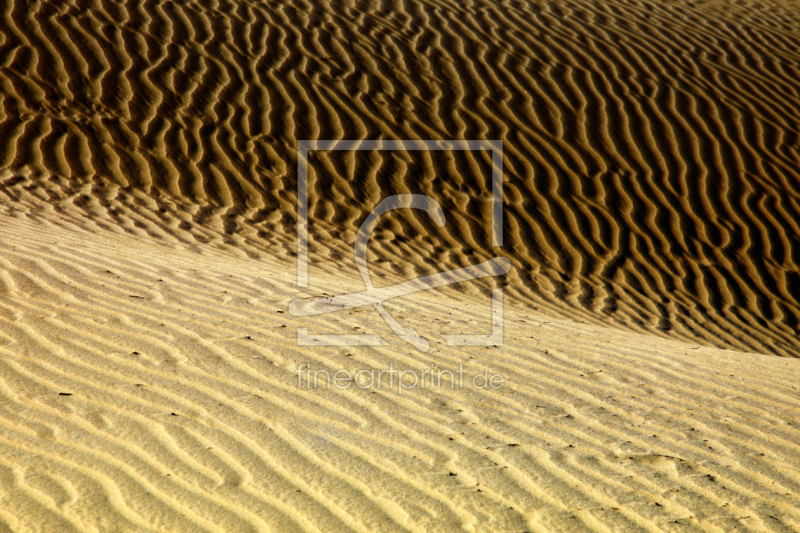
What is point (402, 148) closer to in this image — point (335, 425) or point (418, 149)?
point (418, 149)

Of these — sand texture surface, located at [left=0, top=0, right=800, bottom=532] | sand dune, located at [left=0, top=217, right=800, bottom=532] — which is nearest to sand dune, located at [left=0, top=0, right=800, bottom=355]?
sand texture surface, located at [left=0, top=0, right=800, bottom=532]

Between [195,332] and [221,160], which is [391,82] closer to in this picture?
[221,160]

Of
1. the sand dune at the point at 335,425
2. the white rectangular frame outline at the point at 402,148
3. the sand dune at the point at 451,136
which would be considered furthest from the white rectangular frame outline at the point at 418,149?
the sand dune at the point at 335,425

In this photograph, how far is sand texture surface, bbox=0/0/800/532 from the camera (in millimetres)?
2305

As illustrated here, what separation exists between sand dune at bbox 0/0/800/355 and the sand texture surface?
1.5 inches

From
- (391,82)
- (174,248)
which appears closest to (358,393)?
(174,248)

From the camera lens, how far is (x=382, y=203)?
21.6 feet

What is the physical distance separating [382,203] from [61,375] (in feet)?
13.7

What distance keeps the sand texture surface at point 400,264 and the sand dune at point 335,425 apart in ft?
0.05

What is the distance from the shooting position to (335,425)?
2680 mm

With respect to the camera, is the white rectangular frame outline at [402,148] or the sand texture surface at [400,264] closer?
the sand texture surface at [400,264]

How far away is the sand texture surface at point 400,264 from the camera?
2.30 m

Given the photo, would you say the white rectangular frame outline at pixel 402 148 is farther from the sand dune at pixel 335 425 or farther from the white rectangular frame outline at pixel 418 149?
the sand dune at pixel 335 425

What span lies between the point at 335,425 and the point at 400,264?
328 centimetres
